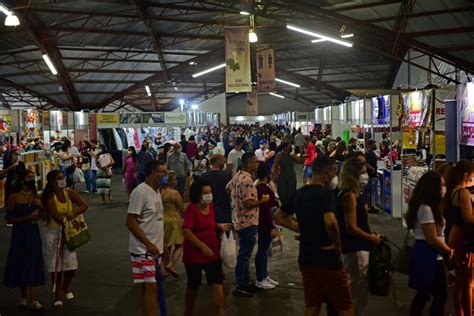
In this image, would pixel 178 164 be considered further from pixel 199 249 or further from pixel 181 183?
pixel 199 249

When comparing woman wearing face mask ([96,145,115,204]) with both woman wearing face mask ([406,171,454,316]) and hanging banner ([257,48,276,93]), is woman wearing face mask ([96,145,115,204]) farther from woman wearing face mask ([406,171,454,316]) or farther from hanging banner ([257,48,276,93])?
woman wearing face mask ([406,171,454,316])

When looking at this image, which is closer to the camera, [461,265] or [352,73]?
[461,265]

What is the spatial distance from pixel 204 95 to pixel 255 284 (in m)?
42.3

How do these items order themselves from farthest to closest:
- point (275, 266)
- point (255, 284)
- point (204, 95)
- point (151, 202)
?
point (204, 95) → point (275, 266) → point (255, 284) → point (151, 202)

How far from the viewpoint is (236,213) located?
634cm

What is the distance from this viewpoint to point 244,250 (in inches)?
252

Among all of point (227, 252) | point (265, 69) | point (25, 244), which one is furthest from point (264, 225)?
point (265, 69)

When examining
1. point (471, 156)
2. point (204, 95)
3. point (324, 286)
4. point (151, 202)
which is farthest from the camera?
point (204, 95)

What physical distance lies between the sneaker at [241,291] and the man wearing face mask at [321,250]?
2.22 m

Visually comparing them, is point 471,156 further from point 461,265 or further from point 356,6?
point 356,6

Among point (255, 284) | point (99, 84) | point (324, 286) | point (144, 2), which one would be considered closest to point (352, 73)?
point (99, 84)

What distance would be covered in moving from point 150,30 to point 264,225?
785 inches

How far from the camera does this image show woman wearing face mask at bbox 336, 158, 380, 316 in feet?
14.7

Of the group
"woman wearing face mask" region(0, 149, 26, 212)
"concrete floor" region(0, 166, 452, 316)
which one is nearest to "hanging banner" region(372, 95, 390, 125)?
"concrete floor" region(0, 166, 452, 316)
